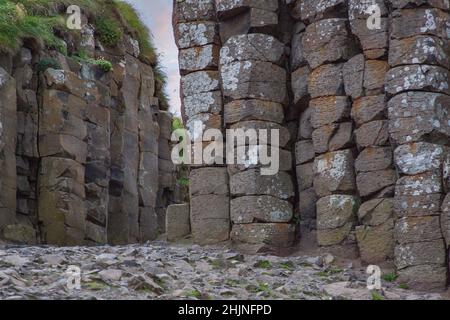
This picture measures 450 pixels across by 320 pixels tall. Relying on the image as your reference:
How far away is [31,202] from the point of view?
2414 cm

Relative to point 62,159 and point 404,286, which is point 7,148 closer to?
point 62,159

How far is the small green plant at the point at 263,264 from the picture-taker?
16219 millimetres

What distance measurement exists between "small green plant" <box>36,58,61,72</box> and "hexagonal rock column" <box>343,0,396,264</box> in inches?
442

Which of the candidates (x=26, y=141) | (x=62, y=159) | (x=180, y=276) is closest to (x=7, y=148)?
(x=26, y=141)

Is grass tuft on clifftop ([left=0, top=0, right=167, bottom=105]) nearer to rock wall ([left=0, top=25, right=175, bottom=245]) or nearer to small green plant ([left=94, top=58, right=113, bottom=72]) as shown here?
rock wall ([left=0, top=25, right=175, bottom=245])

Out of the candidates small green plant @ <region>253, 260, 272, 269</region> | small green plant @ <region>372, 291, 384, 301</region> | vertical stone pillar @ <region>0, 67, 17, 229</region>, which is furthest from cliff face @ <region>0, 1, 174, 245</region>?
small green plant @ <region>372, 291, 384, 301</region>

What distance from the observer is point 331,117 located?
1770 cm

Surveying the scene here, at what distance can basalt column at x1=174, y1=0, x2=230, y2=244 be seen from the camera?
18547 mm

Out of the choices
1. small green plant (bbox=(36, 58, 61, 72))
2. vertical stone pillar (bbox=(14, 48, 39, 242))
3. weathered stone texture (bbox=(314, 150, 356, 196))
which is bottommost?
weathered stone texture (bbox=(314, 150, 356, 196))

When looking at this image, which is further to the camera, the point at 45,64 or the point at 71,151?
the point at 45,64

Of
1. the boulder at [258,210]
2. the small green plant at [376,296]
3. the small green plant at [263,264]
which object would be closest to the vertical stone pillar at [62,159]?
the boulder at [258,210]

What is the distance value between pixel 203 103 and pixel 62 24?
993cm

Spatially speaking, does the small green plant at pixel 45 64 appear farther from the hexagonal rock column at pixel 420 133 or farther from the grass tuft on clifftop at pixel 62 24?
the hexagonal rock column at pixel 420 133
